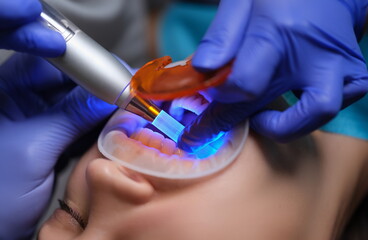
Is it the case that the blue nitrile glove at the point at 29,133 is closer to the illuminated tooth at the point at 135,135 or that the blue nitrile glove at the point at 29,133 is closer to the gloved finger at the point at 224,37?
the illuminated tooth at the point at 135,135

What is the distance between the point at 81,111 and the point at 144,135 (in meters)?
0.22

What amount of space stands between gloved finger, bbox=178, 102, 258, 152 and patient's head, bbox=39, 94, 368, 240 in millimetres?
43

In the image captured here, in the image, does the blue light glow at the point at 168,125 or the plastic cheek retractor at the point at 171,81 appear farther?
the blue light glow at the point at 168,125

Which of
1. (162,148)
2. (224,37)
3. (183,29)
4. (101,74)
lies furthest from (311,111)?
(183,29)

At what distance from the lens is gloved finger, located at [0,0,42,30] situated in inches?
32.5

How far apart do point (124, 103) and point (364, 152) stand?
24.6 inches

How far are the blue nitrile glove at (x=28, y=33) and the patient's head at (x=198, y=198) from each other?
0.24m

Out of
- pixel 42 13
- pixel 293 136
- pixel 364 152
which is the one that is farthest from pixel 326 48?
pixel 42 13

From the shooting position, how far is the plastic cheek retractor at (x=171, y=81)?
29.6 inches

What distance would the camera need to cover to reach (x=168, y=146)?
0.93 metres

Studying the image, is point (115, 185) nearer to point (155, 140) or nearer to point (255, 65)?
point (155, 140)

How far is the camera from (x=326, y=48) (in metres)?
0.86

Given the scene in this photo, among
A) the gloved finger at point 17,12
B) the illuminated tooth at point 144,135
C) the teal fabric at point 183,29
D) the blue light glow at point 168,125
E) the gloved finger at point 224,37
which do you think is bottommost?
the teal fabric at point 183,29

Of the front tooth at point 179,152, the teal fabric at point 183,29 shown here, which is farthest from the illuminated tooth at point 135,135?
the teal fabric at point 183,29
